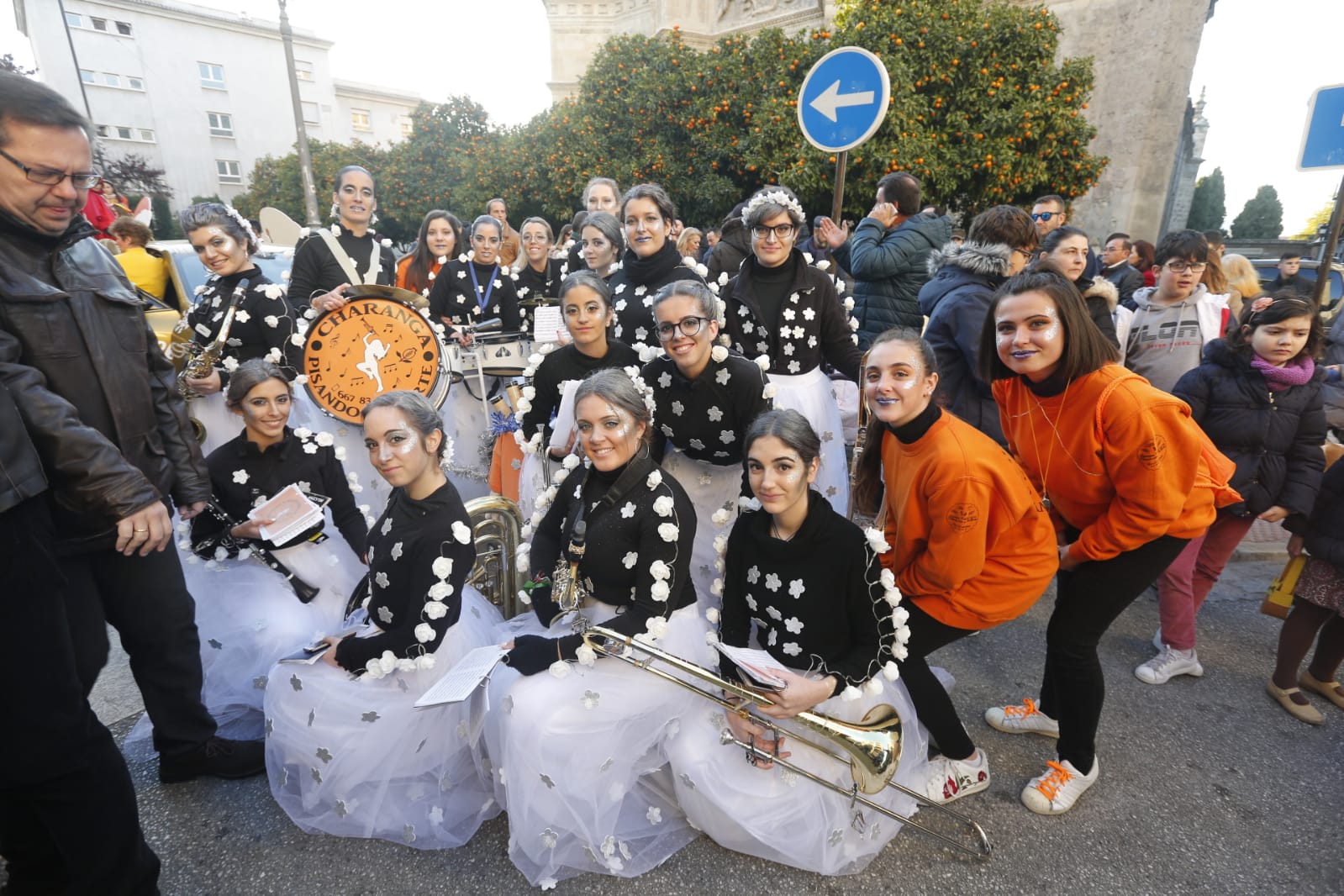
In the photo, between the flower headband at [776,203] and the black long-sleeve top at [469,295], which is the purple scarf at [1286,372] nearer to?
the flower headband at [776,203]

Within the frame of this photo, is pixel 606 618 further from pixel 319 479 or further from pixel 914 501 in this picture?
pixel 319 479

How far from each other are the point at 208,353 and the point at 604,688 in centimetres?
323

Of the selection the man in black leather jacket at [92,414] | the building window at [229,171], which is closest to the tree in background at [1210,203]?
the man in black leather jacket at [92,414]

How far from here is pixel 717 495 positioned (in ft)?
10.9

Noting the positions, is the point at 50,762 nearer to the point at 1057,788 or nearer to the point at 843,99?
the point at 1057,788

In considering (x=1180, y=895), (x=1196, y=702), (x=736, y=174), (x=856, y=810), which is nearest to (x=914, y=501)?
(x=856, y=810)

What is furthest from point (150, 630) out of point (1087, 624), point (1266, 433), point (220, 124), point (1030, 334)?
point (220, 124)

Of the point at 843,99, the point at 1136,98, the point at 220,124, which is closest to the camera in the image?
the point at 843,99

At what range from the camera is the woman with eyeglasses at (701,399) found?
275 cm

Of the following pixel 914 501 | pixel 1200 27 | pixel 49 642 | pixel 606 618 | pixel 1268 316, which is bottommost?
pixel 606 618

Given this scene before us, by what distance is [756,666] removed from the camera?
6.32 ft

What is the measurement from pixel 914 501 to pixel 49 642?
2728 mm

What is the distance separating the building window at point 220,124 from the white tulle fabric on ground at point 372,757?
54.2 m

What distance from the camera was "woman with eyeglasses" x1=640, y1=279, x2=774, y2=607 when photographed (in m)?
2.75
